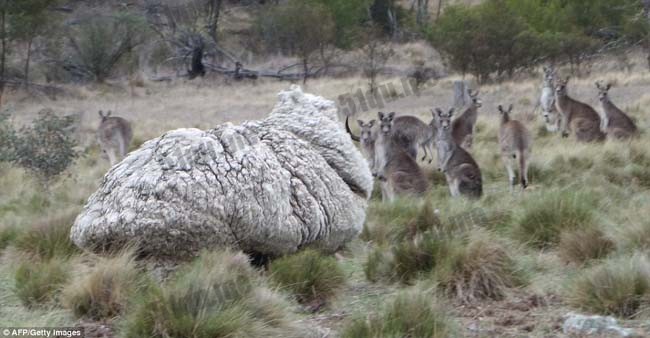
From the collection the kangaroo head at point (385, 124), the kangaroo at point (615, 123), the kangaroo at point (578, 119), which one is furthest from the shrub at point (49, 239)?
the kangaroo at point (615, 123)

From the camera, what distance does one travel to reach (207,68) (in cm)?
4428

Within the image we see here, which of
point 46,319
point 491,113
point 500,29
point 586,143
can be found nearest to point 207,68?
point 500,29

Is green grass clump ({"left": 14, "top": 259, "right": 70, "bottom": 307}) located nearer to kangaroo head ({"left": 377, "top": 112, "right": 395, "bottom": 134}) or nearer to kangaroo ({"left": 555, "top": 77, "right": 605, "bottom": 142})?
kangaroo head ({"left": 377, "top": 112, "right": 395, "bottom": 134})

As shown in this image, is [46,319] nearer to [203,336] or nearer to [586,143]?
[203,336]

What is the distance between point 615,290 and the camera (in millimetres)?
5758

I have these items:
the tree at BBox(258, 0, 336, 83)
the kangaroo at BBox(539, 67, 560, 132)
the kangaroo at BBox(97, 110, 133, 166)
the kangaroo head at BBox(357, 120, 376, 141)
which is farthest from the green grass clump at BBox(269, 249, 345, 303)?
the tree at BBox(258, 0, 336, 83)

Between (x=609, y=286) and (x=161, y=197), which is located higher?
(x=161, y=197)

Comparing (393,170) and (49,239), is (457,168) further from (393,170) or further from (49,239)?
(49,239)

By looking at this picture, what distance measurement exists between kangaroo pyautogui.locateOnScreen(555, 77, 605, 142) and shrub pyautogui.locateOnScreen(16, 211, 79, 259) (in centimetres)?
1135

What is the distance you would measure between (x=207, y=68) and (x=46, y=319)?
1550 inches

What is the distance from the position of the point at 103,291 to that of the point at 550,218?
13.6ft

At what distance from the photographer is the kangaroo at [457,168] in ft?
39.6

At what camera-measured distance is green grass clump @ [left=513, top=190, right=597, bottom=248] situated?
8.00 metres

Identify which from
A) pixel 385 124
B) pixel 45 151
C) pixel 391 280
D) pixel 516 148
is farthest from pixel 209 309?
pixel 45 151
